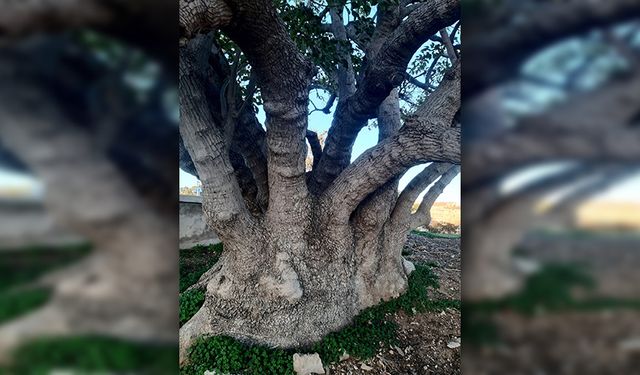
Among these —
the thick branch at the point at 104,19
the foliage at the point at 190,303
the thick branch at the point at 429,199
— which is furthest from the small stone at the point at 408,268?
the thick branch at the point at 104,19

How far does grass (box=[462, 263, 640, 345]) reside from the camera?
502mm

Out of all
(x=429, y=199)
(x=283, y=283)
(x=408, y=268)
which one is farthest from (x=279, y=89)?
(x=429, y=199)

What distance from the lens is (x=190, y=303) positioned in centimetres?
342

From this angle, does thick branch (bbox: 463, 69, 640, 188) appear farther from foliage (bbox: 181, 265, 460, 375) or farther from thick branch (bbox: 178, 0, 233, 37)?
foliage (bbox: 181, 265, 460, 375)

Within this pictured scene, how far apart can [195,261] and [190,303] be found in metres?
1.86

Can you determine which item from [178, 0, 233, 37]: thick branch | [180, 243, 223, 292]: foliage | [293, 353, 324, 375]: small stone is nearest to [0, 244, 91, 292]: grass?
[178, 0, 233, 37]: thick branch

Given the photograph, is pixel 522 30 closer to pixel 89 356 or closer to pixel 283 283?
pixel 89 356

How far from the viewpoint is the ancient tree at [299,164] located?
2.46 metres

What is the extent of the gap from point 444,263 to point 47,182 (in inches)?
211

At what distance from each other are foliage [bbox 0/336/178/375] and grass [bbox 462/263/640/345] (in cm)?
55

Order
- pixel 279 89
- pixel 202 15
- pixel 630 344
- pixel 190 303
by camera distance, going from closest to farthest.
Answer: pixel 630 344, pixel 202 15, pixel 279 89, pixel 190 303

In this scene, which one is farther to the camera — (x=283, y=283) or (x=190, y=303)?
(x=190, y=303)

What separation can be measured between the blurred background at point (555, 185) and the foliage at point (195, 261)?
406 centimetres

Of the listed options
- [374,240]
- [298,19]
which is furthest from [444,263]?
[298,19]
